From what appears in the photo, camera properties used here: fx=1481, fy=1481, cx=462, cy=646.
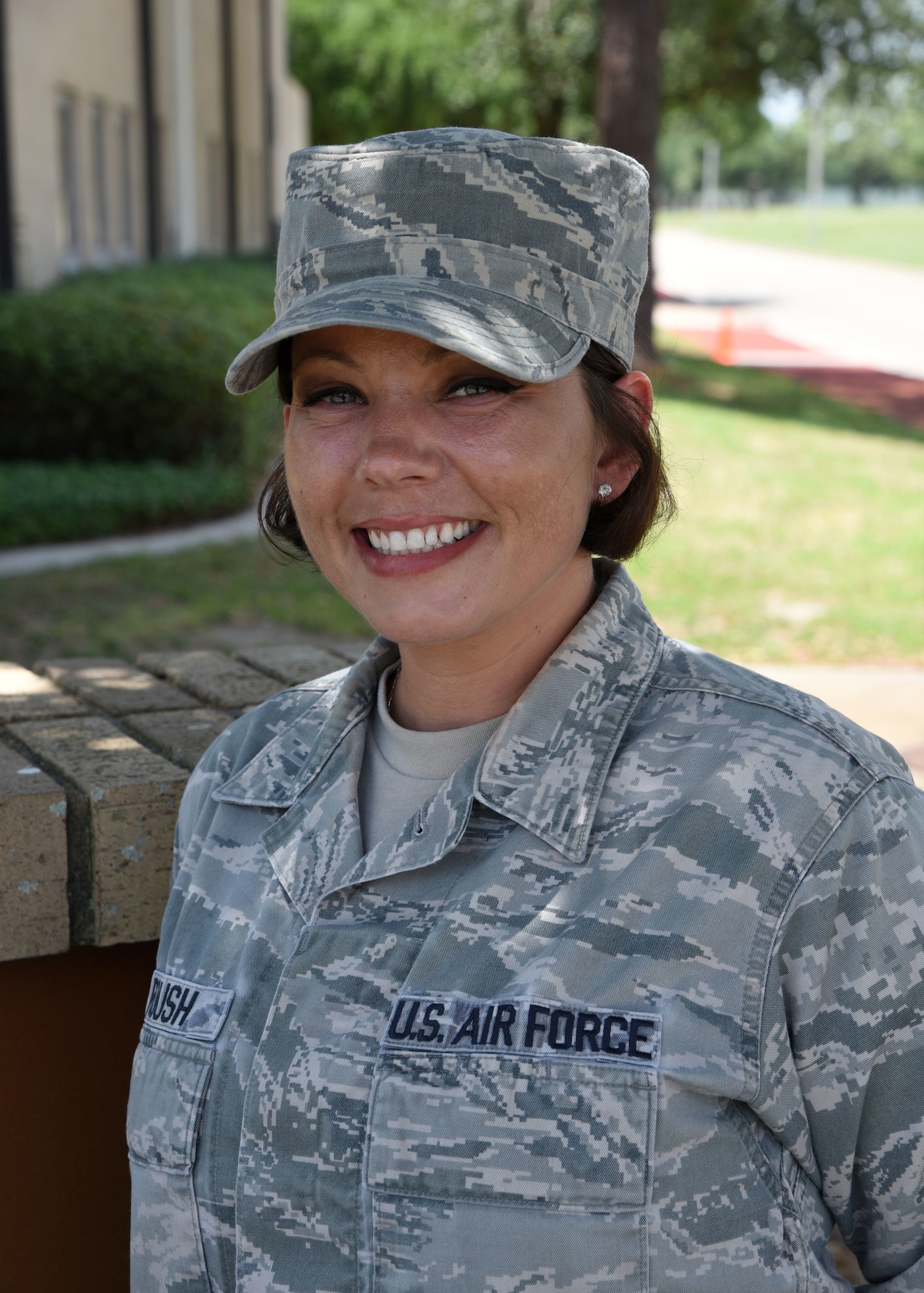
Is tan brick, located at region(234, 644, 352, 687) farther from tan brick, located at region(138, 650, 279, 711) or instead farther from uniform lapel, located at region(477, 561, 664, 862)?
uniform lapel, located at region(477, 561, 664, 862)

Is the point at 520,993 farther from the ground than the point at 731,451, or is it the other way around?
the point at 520,993

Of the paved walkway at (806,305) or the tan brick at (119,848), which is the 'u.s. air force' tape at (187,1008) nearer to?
the tan brick at (119,848)

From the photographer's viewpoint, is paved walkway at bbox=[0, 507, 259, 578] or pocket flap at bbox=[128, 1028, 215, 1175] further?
paved walkway at bbox=[0, 507, 259, 578]

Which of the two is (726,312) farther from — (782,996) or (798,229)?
(798,229)

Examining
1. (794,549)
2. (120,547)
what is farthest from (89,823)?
(794,549)

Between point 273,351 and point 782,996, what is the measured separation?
3.06 feet

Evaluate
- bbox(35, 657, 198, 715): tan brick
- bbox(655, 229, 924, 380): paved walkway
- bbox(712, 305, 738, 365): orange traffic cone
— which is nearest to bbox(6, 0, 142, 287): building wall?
bbox(655, 229, 924, 380): paved walkway

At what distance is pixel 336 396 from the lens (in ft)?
5.64

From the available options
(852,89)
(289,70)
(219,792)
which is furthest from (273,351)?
(289,70)

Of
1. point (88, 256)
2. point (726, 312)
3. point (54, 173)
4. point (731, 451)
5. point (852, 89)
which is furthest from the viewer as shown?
point (852, 89)

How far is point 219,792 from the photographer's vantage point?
185 cm

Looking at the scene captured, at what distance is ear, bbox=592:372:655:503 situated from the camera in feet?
5.69

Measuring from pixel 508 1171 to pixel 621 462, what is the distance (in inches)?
32.8

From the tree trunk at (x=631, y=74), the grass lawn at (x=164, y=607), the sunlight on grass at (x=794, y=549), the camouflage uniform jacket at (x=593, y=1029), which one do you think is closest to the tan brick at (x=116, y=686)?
the camouflage uniform jacket at (x=593, y=1029)
